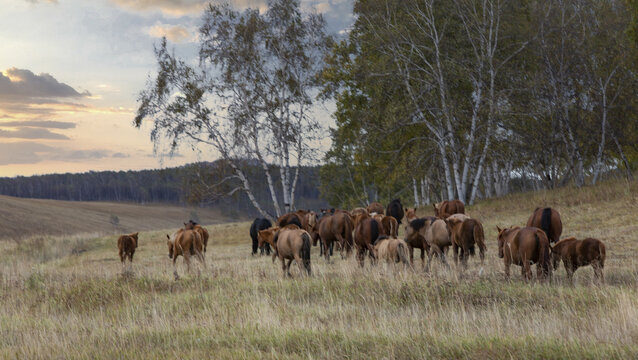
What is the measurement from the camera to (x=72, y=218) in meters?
105

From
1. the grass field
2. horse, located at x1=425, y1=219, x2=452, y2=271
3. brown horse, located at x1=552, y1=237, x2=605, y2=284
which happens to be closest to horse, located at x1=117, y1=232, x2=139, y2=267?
the grass field

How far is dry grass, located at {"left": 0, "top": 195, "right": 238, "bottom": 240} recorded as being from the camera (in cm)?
8944

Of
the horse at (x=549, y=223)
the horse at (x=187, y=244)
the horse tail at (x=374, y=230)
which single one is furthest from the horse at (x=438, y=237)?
the horse at (x=187, y=244)

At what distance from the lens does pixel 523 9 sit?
112 feet

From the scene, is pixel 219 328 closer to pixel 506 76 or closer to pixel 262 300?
pixel 262 300

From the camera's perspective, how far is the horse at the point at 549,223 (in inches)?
502

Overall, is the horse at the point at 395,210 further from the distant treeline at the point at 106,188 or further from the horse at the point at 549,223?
the distant treeline at the point at 106,188

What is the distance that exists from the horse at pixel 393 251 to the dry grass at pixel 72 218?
230 ft

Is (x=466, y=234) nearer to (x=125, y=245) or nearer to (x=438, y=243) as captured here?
(x=438, y=243)

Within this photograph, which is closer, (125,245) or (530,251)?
(530,251)

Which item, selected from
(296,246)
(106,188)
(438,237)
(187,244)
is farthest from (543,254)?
(106,188)

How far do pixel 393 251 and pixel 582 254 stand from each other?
3975mm

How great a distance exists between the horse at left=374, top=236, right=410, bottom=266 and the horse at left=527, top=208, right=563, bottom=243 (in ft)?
11.9

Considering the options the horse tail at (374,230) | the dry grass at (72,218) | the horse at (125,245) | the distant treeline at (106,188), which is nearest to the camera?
the horse tail at (374,230)
